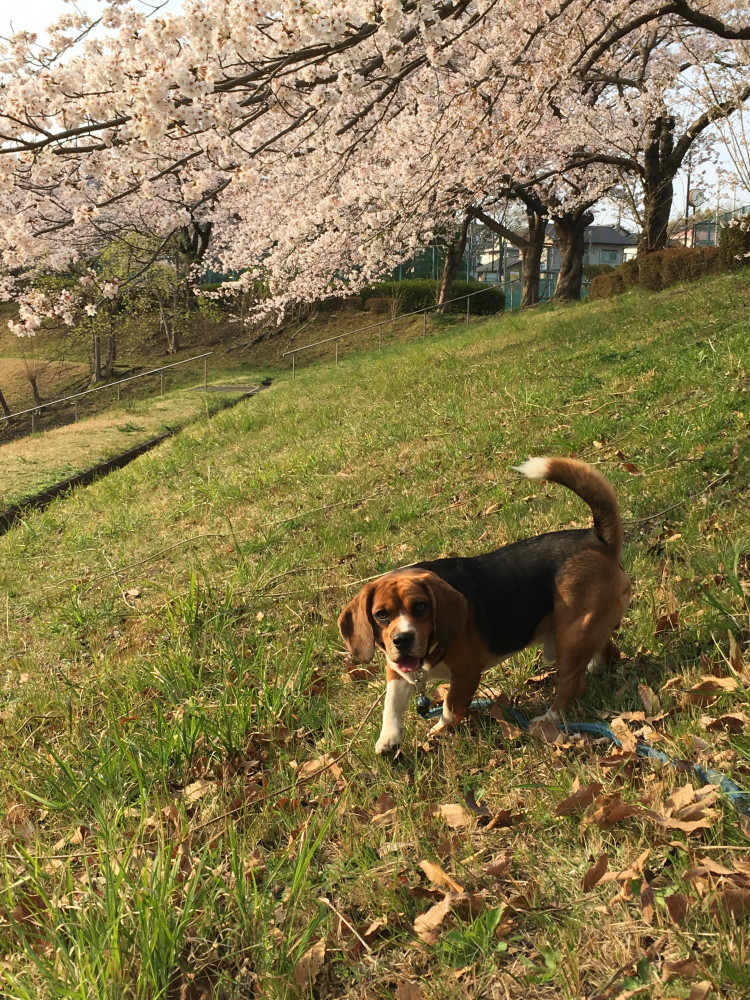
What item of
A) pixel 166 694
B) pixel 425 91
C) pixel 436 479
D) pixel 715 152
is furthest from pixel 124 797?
pixel 715 152

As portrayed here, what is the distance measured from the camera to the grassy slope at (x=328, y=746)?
6.96ft

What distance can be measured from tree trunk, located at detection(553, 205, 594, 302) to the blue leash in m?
24.2

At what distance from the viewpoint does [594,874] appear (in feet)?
7.22

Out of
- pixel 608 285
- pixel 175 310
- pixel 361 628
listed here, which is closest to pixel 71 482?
pixel 361 628

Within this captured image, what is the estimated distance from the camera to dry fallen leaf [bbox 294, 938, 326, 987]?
2.14 m

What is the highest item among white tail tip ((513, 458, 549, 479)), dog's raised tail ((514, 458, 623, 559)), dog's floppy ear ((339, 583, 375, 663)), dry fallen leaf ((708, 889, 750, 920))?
white tail tip ((513, 458, 549, 479))

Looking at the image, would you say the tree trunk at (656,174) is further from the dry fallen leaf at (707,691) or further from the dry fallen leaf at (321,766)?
the dry fallen leaf at (321,766)

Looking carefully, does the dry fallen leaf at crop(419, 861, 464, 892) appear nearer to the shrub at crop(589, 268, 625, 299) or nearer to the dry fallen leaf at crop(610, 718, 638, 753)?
the dry fallen leaf at crop(610, 718, 638, 753)

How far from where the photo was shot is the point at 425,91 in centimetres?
1133

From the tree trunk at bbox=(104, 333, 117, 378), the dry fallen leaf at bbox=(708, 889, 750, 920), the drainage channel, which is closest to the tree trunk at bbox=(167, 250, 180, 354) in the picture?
the tree trunk at bbox=(104, 333, 117, 378)

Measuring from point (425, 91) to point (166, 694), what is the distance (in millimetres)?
10740

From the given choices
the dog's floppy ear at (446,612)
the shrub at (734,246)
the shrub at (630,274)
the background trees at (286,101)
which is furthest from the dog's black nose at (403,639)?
the shrub at (630,274)

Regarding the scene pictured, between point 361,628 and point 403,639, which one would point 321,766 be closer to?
point 361,628

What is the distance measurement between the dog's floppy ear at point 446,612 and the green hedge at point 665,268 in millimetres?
17292
